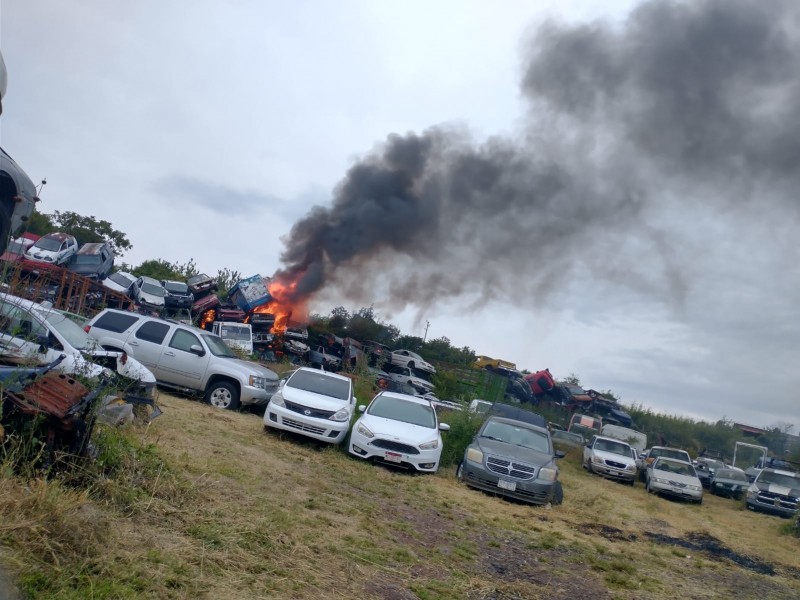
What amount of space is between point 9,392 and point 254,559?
215 cm

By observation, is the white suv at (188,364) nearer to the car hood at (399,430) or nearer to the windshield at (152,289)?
the car hood at (399,430)

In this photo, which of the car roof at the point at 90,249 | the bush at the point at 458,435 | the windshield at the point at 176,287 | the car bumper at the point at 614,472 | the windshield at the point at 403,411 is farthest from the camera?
the windshield at the point at 176,287

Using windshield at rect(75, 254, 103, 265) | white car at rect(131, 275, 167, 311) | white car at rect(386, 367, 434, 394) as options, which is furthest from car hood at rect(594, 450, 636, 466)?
windshield at rect(75, 254, 103, 265)

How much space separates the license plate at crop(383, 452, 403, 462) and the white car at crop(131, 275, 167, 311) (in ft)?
58.8

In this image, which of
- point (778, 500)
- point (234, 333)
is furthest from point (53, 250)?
point (778, 500)

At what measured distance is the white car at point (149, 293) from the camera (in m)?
27.0

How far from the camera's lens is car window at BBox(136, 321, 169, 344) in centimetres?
1401

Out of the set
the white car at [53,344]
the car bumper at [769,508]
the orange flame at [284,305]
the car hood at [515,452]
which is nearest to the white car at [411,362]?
the orange flame at [284,305]

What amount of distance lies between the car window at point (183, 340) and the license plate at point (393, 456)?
15.7 feet

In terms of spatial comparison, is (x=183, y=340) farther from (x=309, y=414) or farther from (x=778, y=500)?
(x=778, y=500)

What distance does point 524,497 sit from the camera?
11.2m

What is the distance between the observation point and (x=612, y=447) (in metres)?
21.1

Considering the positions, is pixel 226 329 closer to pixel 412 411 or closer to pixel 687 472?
pixel 412 411

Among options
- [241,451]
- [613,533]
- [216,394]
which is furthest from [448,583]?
[216,394]
